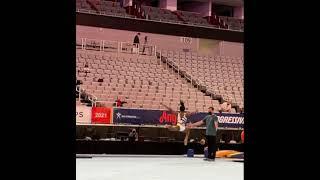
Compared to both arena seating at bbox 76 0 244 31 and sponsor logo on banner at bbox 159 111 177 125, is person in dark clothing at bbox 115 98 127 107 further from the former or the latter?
arena seating at bbox 76 0 244 31

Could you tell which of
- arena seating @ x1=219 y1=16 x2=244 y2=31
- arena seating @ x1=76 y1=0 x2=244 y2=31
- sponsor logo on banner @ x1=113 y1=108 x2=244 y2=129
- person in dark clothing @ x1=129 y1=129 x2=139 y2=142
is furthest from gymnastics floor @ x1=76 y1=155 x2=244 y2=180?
arena seating @ x1=219 y1=16 x2=244 y2=31

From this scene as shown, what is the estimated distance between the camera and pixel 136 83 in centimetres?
2484

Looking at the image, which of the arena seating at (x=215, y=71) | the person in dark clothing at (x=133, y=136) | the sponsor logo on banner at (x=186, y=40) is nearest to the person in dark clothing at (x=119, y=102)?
the person in dark clothing at (x=133, y=136)

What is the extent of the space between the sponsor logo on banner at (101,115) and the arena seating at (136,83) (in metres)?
1.46

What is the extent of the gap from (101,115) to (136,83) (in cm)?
546

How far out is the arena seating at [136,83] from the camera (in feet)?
76.5

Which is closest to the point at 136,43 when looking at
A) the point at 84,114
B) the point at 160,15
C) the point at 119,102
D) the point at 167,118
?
the point at 160,15

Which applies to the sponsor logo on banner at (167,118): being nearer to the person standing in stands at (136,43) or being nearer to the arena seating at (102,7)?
the person standing in stands at (136,43)

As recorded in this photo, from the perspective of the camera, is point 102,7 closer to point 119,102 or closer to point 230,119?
point 119,102
